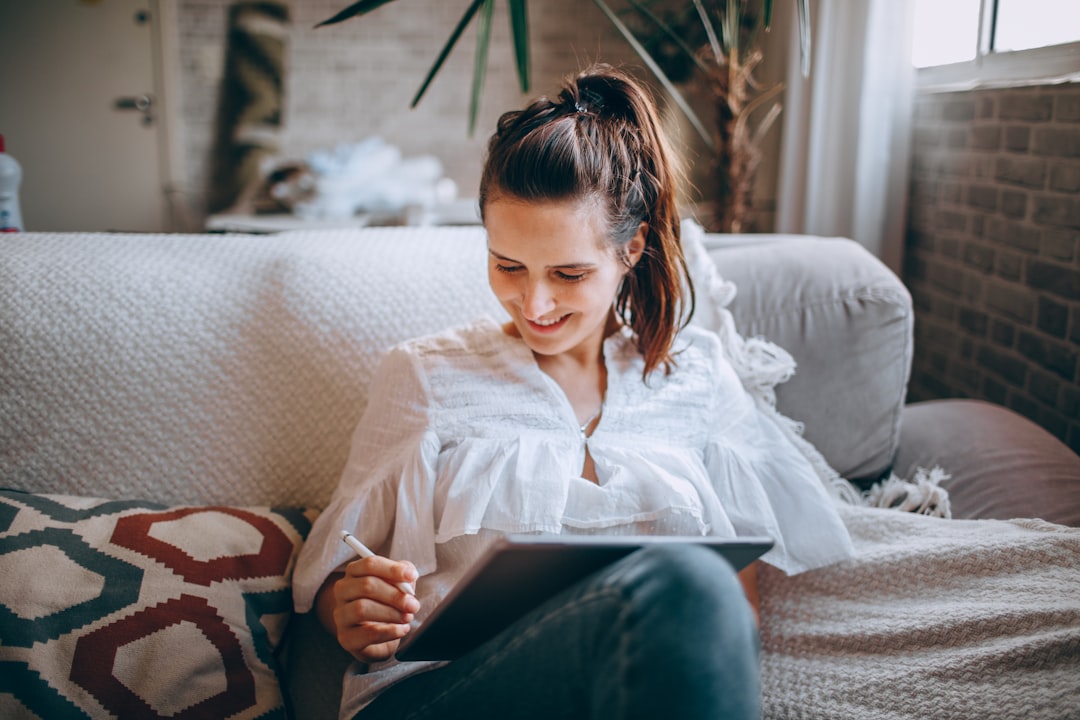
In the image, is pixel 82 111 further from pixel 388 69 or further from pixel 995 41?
pixel 995 41

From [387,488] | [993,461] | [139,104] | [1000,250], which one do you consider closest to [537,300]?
[387,488]

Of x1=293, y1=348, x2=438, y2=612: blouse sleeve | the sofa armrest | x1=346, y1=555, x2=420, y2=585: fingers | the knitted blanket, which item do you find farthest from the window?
x1=346, y1=555, x2=420, y2=585: fingers

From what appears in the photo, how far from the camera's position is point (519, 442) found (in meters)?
1.16

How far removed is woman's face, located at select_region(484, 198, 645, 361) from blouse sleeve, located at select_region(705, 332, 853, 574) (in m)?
0.28

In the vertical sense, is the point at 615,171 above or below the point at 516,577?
above

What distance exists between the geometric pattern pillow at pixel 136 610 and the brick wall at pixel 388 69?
3.16 m

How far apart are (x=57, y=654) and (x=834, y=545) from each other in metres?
1.03

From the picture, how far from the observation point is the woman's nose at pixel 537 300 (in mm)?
1078

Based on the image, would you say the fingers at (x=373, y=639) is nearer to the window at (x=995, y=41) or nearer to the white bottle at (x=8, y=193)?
the white bottle at (x=8, y=193)

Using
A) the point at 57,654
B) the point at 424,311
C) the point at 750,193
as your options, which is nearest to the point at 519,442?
the point at 424,311

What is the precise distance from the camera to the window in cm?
191

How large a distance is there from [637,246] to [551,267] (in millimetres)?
194

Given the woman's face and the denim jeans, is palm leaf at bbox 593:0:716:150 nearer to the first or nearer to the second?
the woman's face

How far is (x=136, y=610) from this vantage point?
1076 mm
